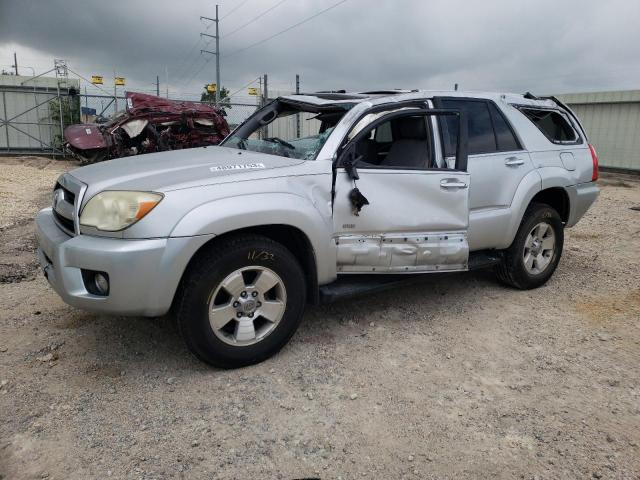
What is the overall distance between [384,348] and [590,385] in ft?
4.22

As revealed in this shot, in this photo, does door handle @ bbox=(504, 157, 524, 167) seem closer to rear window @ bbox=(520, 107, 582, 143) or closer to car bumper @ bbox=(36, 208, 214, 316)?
rear window @ bbox=(520, 107, 582, 143)

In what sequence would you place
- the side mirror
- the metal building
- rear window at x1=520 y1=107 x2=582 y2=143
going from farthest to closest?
the metal building < rear window at x1=520 y1=107 x2=582 y2=143 < the side mirror

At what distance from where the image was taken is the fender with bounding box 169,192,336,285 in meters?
2.76

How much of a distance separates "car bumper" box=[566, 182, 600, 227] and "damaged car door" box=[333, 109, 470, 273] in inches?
63.4

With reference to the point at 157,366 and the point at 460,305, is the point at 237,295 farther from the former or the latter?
the point at 460,305

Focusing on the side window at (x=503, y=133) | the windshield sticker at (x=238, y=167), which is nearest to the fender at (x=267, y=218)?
the windshield sticker at (x=238, y=167)

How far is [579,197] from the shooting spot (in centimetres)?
482

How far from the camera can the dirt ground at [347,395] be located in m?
2.35

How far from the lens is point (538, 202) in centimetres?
468

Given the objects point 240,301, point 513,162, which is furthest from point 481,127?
point 240,301

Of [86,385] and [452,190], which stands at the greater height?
[452,190]

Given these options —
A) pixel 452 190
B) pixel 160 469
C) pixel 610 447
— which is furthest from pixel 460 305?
pixel 160 469

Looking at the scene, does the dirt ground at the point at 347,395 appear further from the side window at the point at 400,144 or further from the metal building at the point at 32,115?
the metal building at the point at 32,115

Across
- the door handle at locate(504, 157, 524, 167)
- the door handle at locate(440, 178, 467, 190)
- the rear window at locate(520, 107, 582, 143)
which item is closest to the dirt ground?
the door handle at locate(440, 178, 467, 190)
